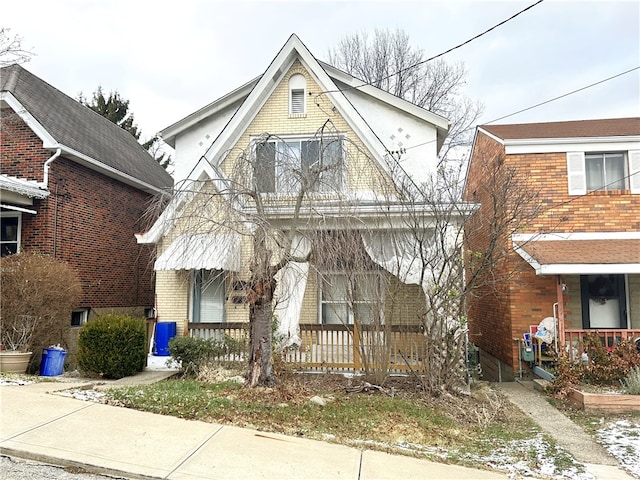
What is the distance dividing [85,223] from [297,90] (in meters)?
7.36

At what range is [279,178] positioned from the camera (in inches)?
324

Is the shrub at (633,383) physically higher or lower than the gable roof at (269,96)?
lower

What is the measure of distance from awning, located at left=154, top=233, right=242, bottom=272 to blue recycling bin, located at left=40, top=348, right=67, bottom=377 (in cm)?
299

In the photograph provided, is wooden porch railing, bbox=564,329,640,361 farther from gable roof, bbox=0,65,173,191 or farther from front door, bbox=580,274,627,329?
gable roof, bbox=0,65,173,191

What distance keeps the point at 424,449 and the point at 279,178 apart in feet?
15.8

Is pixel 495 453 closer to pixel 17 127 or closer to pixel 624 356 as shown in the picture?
pixel 624 356

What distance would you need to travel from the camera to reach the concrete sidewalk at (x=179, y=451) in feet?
15.8

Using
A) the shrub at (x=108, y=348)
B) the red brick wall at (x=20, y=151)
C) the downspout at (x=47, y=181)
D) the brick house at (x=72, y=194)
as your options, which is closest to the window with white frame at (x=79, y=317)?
the brick house at (x=72, y=194)

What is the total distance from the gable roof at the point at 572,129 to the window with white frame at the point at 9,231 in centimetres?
1303

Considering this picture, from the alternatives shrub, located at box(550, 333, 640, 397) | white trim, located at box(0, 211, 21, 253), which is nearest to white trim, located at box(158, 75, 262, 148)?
white trim, located at box(0, 211, 21, 253)

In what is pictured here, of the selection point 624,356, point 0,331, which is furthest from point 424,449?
point 0,331

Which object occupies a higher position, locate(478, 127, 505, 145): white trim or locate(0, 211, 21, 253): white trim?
locate(478, 127, 505, 145): white trim

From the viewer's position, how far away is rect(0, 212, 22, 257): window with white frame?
1256cm

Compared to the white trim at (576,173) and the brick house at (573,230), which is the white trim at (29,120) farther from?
the white trim at (576,173)
